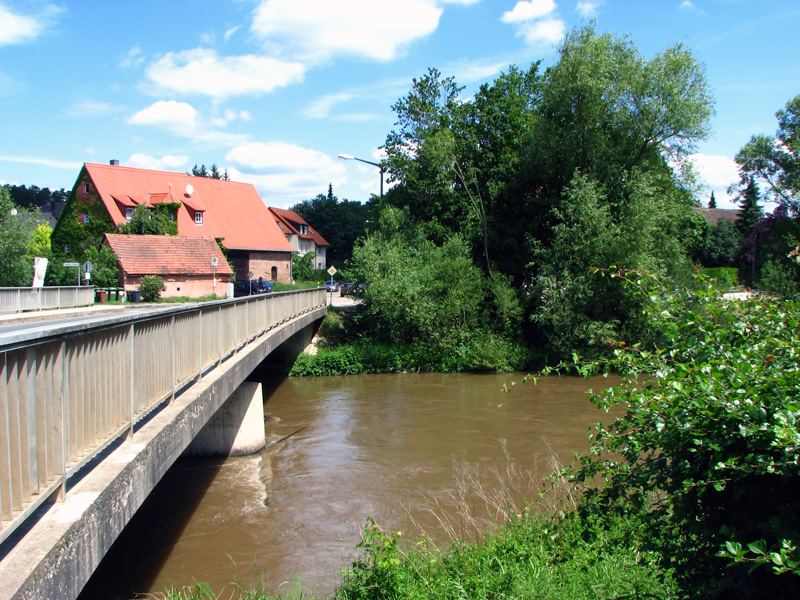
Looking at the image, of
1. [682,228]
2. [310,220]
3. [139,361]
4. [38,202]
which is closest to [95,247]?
[682,228]

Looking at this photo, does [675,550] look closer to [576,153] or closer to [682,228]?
[576,153]

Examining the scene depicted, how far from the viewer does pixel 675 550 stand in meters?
3.58

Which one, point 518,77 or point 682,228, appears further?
point 518,77

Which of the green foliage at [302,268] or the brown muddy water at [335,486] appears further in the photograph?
the green foliage at [302,268]

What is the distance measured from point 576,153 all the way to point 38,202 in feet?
468

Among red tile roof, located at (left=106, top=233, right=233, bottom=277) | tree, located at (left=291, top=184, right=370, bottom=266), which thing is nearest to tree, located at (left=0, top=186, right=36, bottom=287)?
red tile roof, located at (left=106, top=233, right=233, bottom=277)

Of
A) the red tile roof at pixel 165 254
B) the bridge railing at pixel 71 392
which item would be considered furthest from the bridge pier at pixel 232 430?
the red tile roof at pixel 165 254

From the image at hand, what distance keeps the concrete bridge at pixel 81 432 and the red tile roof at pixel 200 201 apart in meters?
43.5

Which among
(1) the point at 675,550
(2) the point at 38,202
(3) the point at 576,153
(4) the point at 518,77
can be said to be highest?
(2) the point at 38,202

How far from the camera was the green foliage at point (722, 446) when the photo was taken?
3.04 meters

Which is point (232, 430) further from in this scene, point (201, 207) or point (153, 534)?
point (201, 207)

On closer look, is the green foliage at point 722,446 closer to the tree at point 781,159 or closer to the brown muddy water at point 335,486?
the brown muddy water at point 335,486

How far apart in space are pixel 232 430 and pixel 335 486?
2.64 metres

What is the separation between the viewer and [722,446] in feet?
10.7
